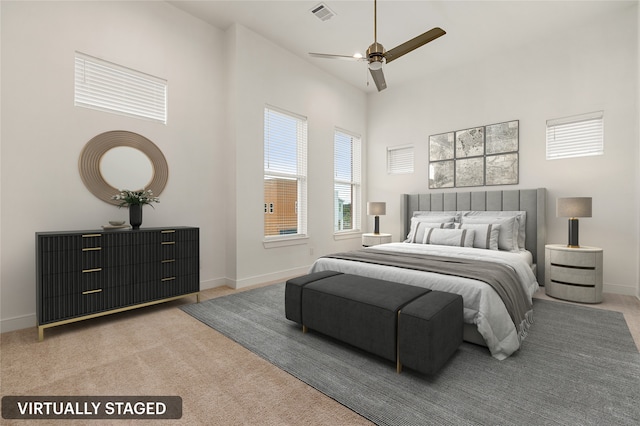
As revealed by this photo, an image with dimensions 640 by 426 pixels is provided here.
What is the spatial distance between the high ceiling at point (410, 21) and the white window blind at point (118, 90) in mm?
1121

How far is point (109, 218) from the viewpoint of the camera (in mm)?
3199

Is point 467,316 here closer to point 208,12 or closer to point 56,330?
point 56,330

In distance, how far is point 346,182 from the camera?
231 inches

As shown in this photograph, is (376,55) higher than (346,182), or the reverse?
(376,55)

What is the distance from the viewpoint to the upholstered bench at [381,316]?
1836 mm

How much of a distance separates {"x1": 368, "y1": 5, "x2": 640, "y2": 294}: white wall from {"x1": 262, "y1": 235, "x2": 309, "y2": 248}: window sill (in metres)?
2.98

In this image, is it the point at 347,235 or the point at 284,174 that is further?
the point at 347,235

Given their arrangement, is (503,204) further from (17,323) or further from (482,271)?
(17,323)

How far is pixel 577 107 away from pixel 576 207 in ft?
4.83

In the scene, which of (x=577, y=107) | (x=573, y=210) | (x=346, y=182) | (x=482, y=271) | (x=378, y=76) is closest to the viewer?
(x=482, y=271)

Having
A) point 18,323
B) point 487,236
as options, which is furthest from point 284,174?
point 18,323

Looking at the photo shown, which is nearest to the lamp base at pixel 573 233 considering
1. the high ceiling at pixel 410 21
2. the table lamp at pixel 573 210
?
the table lamp at pixel 573 210

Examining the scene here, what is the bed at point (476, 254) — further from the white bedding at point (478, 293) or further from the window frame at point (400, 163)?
the window frame at point (400, 163)

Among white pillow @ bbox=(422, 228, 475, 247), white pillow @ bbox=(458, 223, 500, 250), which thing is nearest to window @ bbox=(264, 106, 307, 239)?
white pillow @ bbox=(422, 228, 475, 247)
